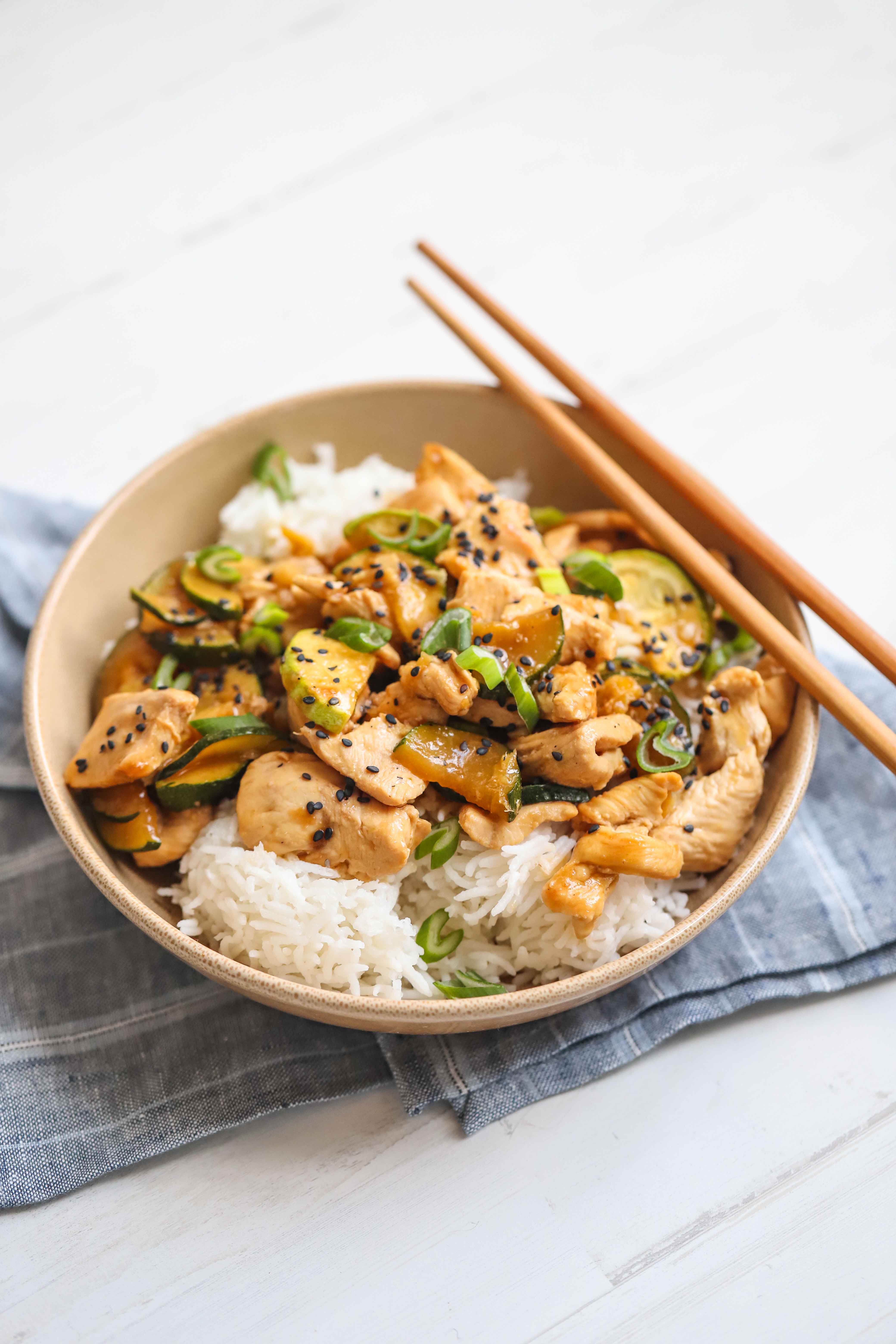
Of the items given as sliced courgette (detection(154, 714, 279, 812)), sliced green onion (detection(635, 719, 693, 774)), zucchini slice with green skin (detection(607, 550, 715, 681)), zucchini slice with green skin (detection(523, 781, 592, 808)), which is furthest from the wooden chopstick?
sliced courgette (detection(154, 714, 279, 812))

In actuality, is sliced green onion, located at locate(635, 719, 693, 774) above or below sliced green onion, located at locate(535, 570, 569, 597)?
below

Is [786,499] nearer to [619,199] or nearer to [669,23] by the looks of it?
[619,199]

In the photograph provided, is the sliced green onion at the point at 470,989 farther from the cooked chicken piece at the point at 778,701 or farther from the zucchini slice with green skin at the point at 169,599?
the zucchini slice with green skin at the point at 169,599

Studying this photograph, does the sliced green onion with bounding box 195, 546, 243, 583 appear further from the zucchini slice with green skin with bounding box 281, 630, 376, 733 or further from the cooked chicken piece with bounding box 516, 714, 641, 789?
the cooked chicken piece with bounding box 516, 714, 641, 789

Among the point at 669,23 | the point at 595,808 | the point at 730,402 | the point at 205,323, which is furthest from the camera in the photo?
the point at 669,23

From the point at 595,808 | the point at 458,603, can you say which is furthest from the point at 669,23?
the point at 595,808

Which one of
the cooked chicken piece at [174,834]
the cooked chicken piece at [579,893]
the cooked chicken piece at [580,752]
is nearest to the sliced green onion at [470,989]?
the cooked chicken piece at [579,893]
